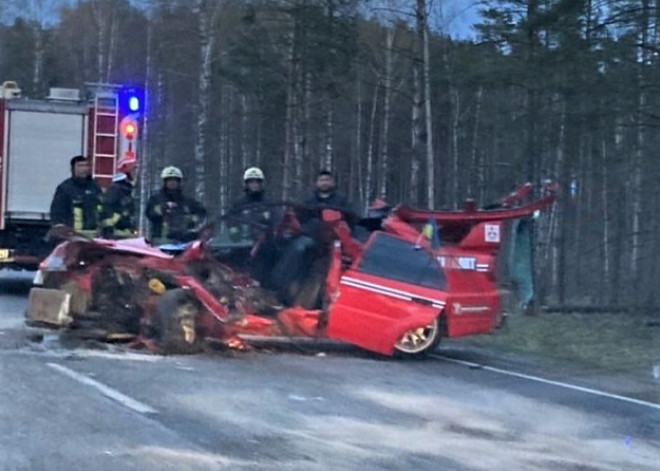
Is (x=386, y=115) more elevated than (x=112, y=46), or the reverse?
(x=112, y=46)

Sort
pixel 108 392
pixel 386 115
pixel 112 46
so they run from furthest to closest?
pixel 112 46 → pixel 386 115 → pixel 108 392

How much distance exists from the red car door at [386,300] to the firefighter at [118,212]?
3.87 m

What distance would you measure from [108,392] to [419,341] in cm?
431

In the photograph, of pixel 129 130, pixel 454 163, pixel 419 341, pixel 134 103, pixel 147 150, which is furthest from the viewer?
pixel 147 150

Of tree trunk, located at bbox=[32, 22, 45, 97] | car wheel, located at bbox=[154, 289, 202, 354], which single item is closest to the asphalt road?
car wheel, located at bbox=[154, 289, 202, 354]

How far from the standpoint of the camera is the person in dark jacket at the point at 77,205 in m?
17.1

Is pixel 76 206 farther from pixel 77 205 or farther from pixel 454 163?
pixel 454 163

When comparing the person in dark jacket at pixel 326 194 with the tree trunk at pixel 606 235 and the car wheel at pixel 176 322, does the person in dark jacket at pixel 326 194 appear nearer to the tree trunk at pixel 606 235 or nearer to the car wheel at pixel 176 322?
the car wheel at pixel 176 322

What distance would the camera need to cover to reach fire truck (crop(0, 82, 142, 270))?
20984 mm

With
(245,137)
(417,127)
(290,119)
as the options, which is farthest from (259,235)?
(245,137)

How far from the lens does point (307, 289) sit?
47.1 ft

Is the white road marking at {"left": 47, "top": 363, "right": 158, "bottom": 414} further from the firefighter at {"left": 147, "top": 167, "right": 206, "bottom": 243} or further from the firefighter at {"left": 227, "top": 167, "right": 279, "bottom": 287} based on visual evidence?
the firefighter at {"left": 147, "top": 167, "right": 206, "bottom": 243}

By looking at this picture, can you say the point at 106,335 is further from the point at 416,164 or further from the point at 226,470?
the point at 416,164

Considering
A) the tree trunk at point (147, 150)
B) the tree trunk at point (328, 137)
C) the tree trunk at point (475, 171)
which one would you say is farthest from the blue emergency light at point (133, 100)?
the tree trunk at point (147, 150)
